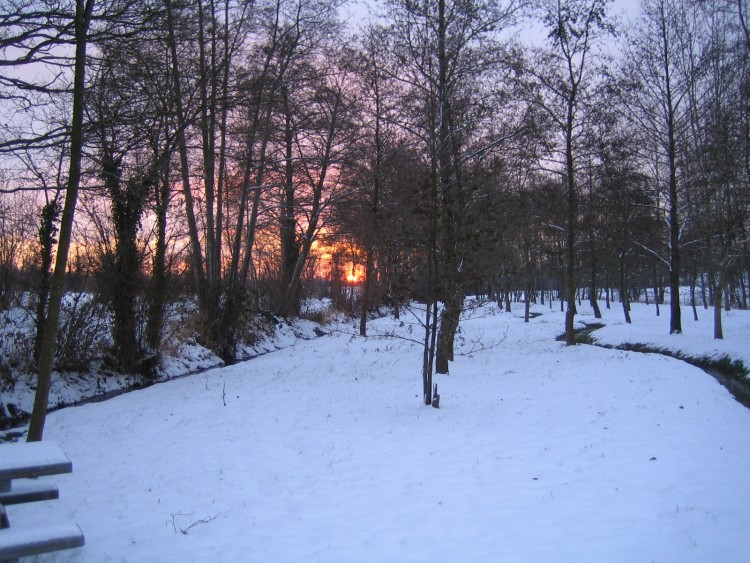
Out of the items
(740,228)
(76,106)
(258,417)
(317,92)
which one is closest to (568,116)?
(740,228)

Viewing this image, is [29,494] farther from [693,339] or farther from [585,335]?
[585,335]

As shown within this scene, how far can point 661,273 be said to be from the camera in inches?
1521

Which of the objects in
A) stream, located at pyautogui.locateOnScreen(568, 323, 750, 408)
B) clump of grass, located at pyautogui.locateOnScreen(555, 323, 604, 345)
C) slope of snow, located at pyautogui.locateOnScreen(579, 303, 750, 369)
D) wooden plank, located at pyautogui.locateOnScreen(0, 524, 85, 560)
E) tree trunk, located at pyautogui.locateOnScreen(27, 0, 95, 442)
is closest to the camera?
wooden plank, located at pyautogui.locateOnScreen(0, 524, 85, 560)

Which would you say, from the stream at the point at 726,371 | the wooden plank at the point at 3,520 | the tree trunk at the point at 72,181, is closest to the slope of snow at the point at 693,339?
the stream at the point at 726,371

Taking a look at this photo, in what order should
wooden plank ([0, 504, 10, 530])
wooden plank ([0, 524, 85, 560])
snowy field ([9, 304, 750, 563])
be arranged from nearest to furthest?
1. wooden plank ([0, 524, 85, 560])
2. wooden plank ([0, 504, 10, 530])
3. snowy field ([9, 304, 750, 563])

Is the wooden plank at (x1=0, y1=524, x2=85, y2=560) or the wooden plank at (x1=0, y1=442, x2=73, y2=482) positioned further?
the wooden plank at (x1=0, y1=442, x2=73, y2=482)

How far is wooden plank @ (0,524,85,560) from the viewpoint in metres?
3.04

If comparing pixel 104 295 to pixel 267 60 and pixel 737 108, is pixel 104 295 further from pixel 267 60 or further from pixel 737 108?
pixel 737 108

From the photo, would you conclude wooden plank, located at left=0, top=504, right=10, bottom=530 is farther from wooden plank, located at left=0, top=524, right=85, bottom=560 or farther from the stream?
the stream

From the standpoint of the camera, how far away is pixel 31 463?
3840 millimetres

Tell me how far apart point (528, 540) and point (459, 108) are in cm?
975

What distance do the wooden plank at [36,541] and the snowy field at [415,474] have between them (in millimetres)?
834

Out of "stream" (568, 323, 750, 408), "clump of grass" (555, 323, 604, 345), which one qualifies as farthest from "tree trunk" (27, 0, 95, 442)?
"clump of grass" (555, 323, 604, 345)

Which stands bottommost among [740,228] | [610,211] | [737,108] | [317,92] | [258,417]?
[258,417]
